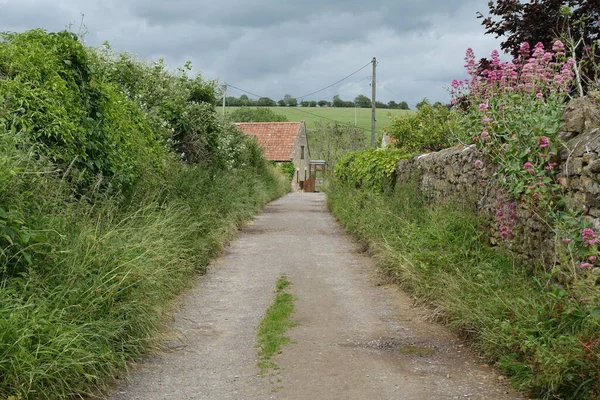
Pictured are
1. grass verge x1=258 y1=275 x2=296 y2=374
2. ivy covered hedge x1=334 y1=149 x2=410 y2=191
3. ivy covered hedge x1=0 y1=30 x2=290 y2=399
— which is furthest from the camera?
ivy covered hedge x1=334 y1=149 x2=410 y2=191

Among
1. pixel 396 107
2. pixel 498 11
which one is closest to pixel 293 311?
pixel 498 11

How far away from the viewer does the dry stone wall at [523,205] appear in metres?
5.51

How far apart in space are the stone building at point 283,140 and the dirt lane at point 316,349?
40567 mm

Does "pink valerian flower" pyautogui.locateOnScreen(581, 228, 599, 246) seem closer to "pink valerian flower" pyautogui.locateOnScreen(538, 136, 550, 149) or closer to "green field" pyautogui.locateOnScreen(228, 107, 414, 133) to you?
"pink valerian flower" pyautogui.locateOnScreen(538, 136, 550, 149)

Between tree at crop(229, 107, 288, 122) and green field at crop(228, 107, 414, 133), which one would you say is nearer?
tree at crop(229, 107, 288, 122)

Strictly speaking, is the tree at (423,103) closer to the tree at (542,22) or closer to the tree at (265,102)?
the tree at (542,22)

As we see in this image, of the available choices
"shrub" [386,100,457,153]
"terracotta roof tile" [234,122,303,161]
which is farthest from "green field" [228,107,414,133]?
"shrub" [386,100,457,153]

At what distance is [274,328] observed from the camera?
673 cm

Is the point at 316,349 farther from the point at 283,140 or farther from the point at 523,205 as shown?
the point at 283,140

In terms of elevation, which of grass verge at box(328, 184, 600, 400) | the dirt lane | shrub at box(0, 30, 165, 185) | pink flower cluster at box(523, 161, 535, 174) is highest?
shrub at box(0, 30, 165, 185)

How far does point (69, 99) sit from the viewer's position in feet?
25.1

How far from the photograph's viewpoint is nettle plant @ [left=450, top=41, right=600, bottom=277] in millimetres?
5328

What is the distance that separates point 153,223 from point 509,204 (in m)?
4.64

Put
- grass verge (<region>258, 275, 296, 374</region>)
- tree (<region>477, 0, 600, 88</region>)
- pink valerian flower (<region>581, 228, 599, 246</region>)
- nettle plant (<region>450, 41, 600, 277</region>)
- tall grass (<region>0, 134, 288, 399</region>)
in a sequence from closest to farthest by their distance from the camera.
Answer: tall grass (<region>0, 134, 288, 399</region>), pink valerian flower (<region>581, 228, 599, 246</region>), nettle plant (<region>450, 41, 600, 277</region>), grass verge (<region>258, 275, 296, 374</region>), tree (<region>477, 0, 600, 88</region>)
